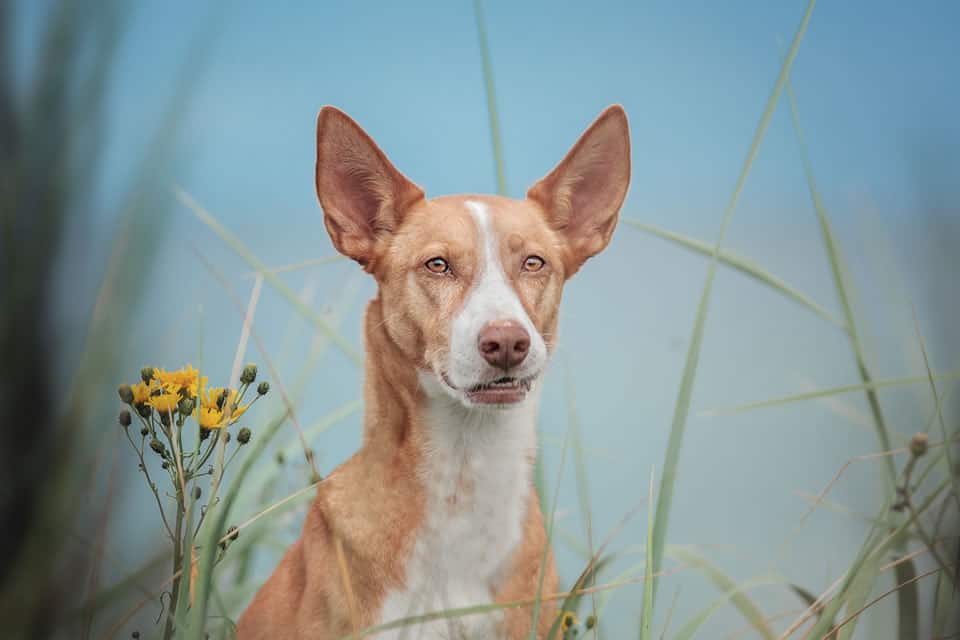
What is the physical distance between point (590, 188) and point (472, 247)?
62 centimetres

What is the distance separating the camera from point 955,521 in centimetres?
160

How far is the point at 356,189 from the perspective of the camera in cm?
338

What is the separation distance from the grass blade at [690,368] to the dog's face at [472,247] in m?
0.61

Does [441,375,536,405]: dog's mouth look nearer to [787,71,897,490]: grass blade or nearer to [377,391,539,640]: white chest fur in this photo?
[377,391,539,640]: white chest fur

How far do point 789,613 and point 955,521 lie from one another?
1215mm

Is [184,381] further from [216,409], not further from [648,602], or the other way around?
[648,602]

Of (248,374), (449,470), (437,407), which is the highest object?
(248,374)

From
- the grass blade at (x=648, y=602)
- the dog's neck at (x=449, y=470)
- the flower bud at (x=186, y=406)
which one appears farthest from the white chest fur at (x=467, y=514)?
the flower bud at (x=186, y=406)

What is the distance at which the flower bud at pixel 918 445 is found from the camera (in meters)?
1.89

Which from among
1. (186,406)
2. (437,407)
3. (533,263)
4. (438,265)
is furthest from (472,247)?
(186,406)

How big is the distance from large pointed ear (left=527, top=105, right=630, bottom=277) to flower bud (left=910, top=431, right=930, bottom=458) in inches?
69.3

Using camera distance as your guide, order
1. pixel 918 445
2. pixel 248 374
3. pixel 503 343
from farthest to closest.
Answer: pixel 503 343
pixel 248 374
pixel 918 445

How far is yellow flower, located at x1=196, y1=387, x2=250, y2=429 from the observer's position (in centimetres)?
212

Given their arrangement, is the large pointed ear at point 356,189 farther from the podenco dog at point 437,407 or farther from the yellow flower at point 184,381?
the yellow flower at point 184,381
